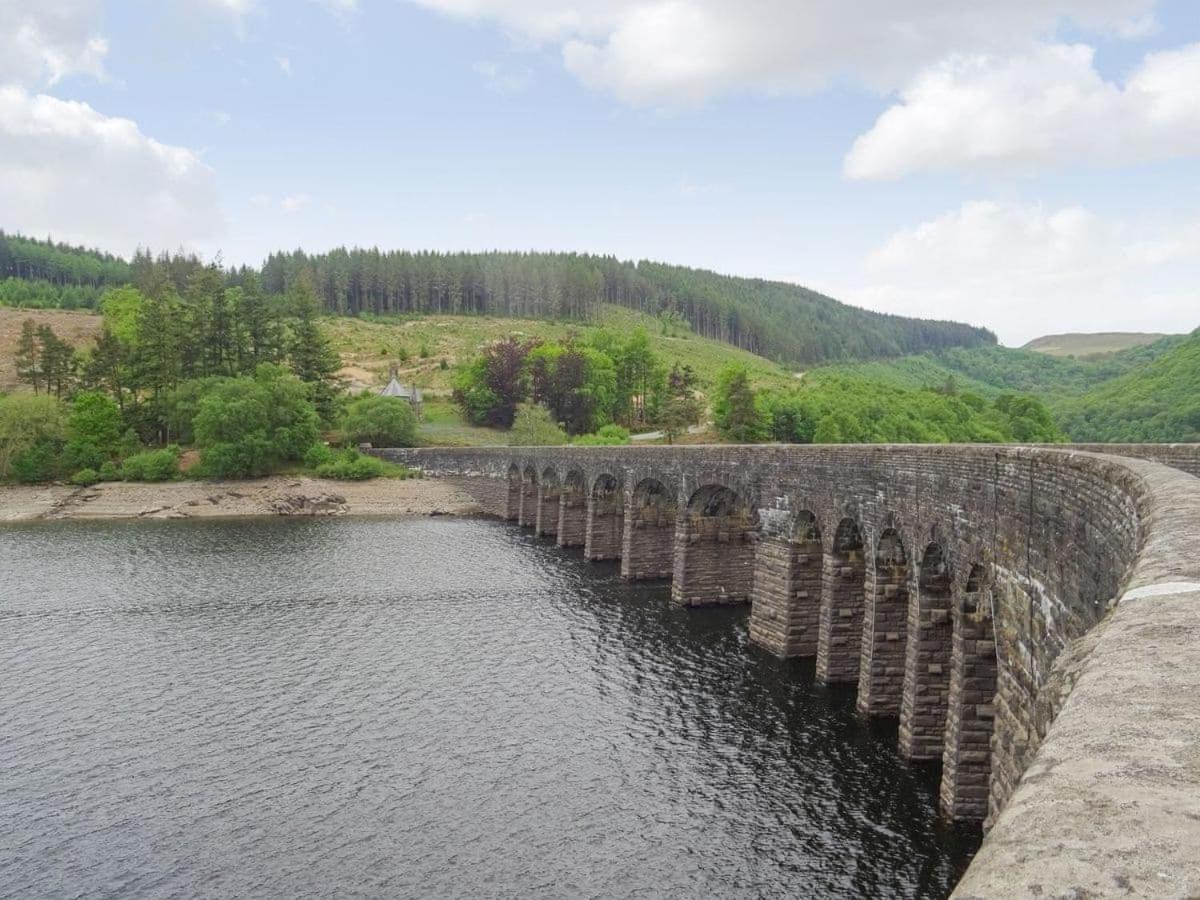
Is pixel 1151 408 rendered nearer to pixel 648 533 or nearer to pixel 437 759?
pixel 648 533

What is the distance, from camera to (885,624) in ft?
73.8

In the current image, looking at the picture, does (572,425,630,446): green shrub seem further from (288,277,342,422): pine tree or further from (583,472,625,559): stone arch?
(583,472,625,559): stone arch

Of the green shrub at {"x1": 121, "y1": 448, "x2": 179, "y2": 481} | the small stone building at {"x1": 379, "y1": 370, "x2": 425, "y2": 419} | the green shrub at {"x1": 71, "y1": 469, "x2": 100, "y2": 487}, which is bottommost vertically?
the green shrub at {"x1": 71, "y1": 469, "x2": 100, "y2": 487}

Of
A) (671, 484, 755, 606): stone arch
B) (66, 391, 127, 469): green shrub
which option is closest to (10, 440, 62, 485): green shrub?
(66, 391, 127, 469): green shrub

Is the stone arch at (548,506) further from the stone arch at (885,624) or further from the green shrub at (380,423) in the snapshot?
the stone arch at (885,624)

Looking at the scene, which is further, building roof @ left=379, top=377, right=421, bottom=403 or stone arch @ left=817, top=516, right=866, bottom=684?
building roof @ left=379, top=377, right=421, bottom=403

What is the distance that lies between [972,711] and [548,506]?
153 feet

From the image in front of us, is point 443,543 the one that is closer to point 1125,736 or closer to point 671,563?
point 671,563

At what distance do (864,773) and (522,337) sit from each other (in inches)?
5611

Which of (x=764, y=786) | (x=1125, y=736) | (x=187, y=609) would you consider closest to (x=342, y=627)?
(x=187, y=609)

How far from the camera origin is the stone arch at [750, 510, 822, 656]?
28.0 meters

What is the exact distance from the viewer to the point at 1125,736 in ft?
10.8

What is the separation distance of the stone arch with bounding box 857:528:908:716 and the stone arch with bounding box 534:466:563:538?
40.1m

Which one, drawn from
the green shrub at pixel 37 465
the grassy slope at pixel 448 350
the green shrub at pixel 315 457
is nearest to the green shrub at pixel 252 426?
the green shrub at pixel 315 457
